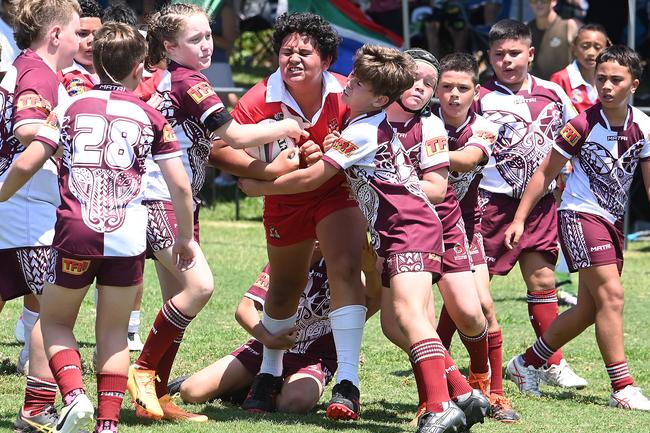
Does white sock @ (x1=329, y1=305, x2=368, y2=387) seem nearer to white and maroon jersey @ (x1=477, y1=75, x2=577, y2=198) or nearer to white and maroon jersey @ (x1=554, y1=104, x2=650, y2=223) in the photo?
white and maroon jersey @ (x1=554, y1=104, x2=650, y2=223)

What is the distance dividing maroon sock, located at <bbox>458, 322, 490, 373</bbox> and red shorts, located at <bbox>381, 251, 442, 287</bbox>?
72 centimetres

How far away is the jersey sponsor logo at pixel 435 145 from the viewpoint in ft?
17.9

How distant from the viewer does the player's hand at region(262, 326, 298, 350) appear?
5.78 metres

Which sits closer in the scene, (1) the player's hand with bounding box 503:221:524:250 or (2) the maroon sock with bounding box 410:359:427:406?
(2) the maroon sock with bounding box 410:359:427:406

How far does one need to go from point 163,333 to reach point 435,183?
1.41 meters

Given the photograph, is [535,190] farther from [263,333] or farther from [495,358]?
[263,333]

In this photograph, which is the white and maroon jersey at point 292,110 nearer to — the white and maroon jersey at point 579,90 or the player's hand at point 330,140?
the player's hand at point 330,140

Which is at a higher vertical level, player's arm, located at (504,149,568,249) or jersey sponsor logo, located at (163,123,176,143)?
jersey sponsor logo, located at (163,123,176,143)

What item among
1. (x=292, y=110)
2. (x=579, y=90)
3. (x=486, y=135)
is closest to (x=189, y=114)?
(x=292, y=110)

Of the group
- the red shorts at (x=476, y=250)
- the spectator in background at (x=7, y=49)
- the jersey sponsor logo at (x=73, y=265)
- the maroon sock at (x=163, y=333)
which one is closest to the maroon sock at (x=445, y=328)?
the red shorts at (x=476, y=250)

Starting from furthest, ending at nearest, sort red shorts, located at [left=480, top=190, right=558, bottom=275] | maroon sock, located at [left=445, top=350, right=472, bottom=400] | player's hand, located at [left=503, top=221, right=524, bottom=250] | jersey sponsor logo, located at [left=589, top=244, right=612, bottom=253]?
1. red shorts, located at [left=480, top=190, right=558, bottom=275]
2. player's hand, located at [left=503, top=221, right=524, bottom=250]
3. jersey sponsor logo, located at [left=589, top=244, right=612, bottom=253]
4. maroon sock, located at [left=445, top=350, right=472, bottom=400]

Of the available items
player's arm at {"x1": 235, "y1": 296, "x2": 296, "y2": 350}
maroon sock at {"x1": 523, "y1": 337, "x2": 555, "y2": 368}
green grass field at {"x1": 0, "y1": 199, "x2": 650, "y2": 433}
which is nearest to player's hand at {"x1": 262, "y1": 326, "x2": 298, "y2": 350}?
player's arm at {"x1": 235, "y1": 296, "x2": 296, "y2": 350}

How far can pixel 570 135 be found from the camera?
639 cm

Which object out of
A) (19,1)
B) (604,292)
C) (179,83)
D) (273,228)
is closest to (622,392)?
(604,292)
